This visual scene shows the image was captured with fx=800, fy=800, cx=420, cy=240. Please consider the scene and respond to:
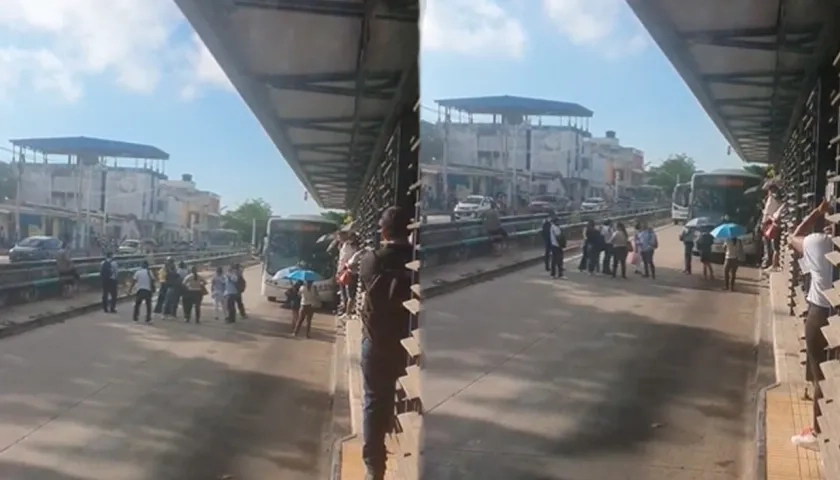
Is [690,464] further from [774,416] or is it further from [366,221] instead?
[366,221]

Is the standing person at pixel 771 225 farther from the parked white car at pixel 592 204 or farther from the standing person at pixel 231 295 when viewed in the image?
the standing person at pixel 231 295

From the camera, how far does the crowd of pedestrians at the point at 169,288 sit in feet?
4.80

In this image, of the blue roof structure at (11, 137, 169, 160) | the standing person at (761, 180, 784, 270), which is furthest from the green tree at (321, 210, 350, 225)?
the standing person at (761, 180, 784, 270)

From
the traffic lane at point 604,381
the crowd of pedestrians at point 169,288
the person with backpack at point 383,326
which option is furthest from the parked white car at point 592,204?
the crowd of pedestrians at point 169,288

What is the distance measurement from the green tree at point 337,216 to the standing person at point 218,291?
229 millimetres

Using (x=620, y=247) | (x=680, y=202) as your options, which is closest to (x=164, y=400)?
(x=620, y=247)

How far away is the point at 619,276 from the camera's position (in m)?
1.25

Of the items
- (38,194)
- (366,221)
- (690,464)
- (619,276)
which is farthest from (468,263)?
(38,194)

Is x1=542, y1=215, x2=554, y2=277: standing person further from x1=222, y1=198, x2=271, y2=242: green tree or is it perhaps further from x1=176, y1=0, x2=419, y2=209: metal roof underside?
x1=222, y1=198, x2=271, y2=242: green tree

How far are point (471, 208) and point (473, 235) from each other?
0.05m

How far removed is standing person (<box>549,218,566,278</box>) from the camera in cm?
126

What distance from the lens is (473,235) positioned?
148 centimetres

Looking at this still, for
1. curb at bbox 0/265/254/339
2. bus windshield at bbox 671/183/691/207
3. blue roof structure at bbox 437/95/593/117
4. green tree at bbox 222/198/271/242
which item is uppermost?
blue roof structure at bbox 437/95/593/117

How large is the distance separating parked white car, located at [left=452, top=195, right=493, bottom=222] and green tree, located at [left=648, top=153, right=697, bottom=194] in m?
0.30
